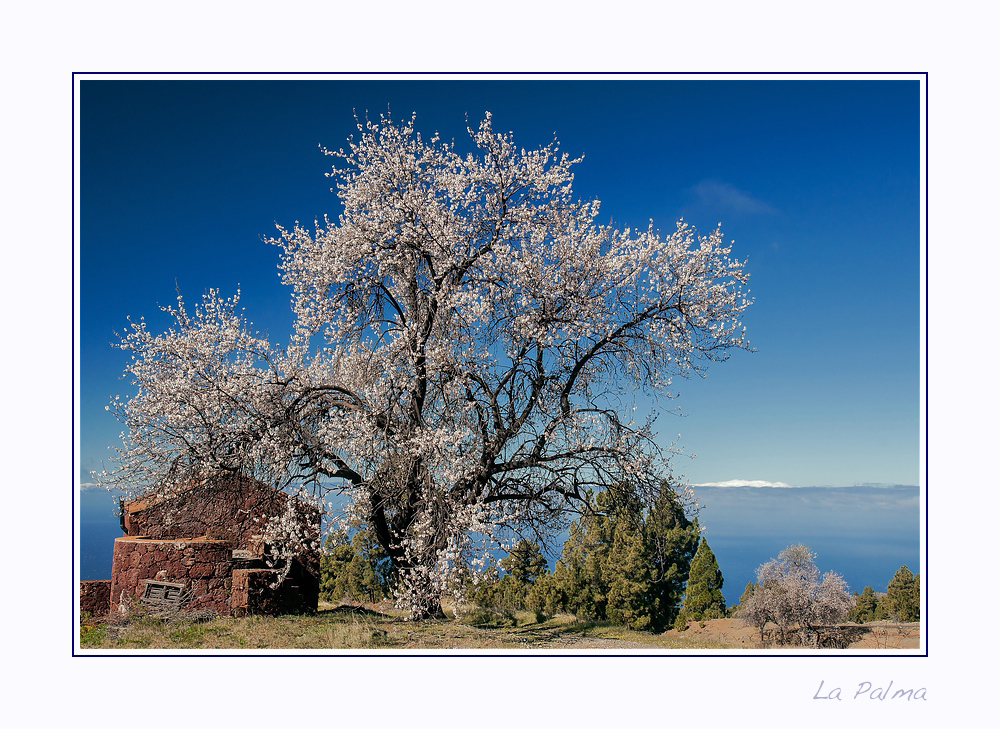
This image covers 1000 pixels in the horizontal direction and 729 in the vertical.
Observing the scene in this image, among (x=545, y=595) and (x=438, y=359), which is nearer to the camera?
(x=438, y=359)

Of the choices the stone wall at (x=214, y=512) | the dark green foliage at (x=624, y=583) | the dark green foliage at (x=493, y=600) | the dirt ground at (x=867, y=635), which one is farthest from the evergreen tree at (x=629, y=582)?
the stone wall at (x=214, y=512)

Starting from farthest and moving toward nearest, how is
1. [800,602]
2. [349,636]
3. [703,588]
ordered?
1. [703,588]
2. [800,602]
3. [349,636]

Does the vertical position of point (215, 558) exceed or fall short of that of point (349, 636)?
it exceeds it

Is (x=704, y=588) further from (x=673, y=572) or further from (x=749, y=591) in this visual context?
(x=749, y=591)

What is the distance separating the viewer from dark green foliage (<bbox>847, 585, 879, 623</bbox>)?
1939 centimetres

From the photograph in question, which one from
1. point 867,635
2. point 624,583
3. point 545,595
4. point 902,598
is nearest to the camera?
point 867,635

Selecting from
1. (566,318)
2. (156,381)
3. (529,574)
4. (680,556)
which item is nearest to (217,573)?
(156,381)

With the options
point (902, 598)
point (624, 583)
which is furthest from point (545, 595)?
point (902, 598)

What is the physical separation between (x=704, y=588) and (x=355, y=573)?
13441 millimetres

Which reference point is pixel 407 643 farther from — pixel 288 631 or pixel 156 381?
pixel 156 381

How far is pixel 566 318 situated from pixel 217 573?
9.11 m

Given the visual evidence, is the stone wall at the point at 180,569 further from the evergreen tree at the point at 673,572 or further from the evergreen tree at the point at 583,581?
the evergreen tree at the point at 673,572

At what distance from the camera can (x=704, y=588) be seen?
2597cm

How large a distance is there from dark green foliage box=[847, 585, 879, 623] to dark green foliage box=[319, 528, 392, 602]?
44.5 feet
